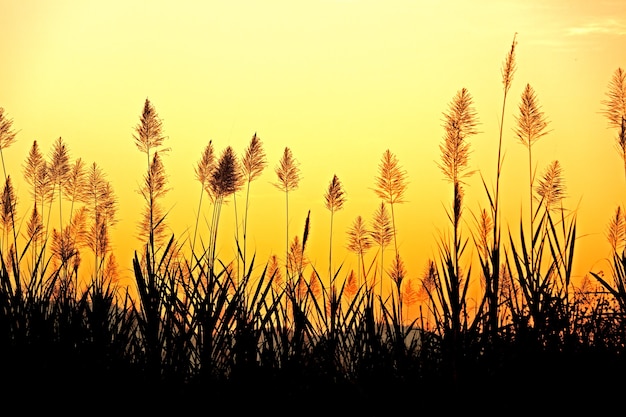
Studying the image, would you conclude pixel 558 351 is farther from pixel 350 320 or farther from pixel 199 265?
pixel 199 265

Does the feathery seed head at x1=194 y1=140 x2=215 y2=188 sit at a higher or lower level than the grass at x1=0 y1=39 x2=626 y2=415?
higher

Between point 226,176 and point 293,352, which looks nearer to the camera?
point 293,352

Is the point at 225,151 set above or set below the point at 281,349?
above

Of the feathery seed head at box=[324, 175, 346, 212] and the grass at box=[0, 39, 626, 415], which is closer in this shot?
the grass at box=[0, 39, 626, 415]

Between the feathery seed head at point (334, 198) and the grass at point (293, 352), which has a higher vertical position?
the feathery seed head at point (334, 198)

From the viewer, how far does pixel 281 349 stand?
347cm

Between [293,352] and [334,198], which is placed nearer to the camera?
[293,352]

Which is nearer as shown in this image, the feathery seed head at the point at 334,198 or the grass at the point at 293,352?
the grass at the point at 293,352

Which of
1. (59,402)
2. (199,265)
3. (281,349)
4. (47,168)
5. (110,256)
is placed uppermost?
(47,168)

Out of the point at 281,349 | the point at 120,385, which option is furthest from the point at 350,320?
the point at 120,385

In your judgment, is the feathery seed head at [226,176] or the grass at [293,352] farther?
the feathery seed head at [226,176]

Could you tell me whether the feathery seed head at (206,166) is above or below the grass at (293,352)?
above

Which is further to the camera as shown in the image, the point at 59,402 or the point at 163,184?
the point at 163,184

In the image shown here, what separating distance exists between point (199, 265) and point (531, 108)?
3103 millimetres
